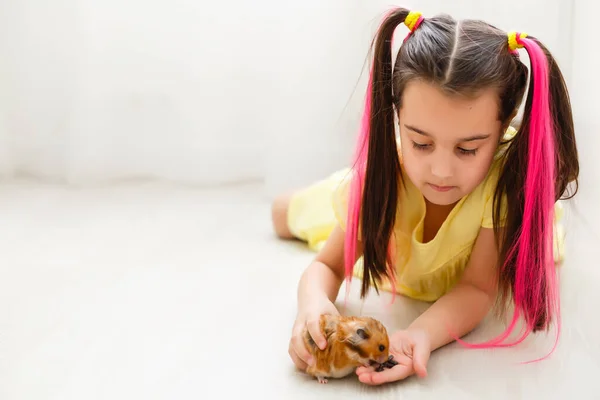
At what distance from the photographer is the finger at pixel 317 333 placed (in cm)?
88

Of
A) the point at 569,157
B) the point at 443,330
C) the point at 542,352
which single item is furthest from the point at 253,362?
the point at 569,157

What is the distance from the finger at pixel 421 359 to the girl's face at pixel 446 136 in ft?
0.63

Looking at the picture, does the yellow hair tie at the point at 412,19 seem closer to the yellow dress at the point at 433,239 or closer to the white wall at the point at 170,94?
the yellow dress at the point at 433,239

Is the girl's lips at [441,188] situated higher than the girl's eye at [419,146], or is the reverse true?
the girl's eye at [419,146]

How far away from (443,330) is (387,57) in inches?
14.2

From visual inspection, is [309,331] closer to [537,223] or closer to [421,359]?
[421,359]

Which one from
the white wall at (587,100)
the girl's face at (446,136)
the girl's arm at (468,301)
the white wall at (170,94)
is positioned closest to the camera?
the girl's face at (446,136)

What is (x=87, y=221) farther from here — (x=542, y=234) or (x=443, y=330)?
(x=542, y=234)

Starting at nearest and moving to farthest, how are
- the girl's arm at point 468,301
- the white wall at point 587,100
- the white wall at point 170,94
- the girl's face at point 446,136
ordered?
1. the girl's face at point 446,136
2. the girl's arm at point 468,301
3. the white wall at point 587,100
4. the white wall at point 170,94

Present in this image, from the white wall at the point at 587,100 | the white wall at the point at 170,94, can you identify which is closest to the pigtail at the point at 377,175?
the white wall at the point at 587,100

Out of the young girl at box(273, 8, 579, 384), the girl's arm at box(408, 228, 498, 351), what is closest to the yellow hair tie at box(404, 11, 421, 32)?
the young girl at box(273, 8, 579, 384)

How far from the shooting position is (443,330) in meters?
0.98

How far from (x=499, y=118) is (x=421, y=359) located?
0.30m

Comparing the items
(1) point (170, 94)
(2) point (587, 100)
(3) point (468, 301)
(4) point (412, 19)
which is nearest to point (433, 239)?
(3) point (468, 301)
